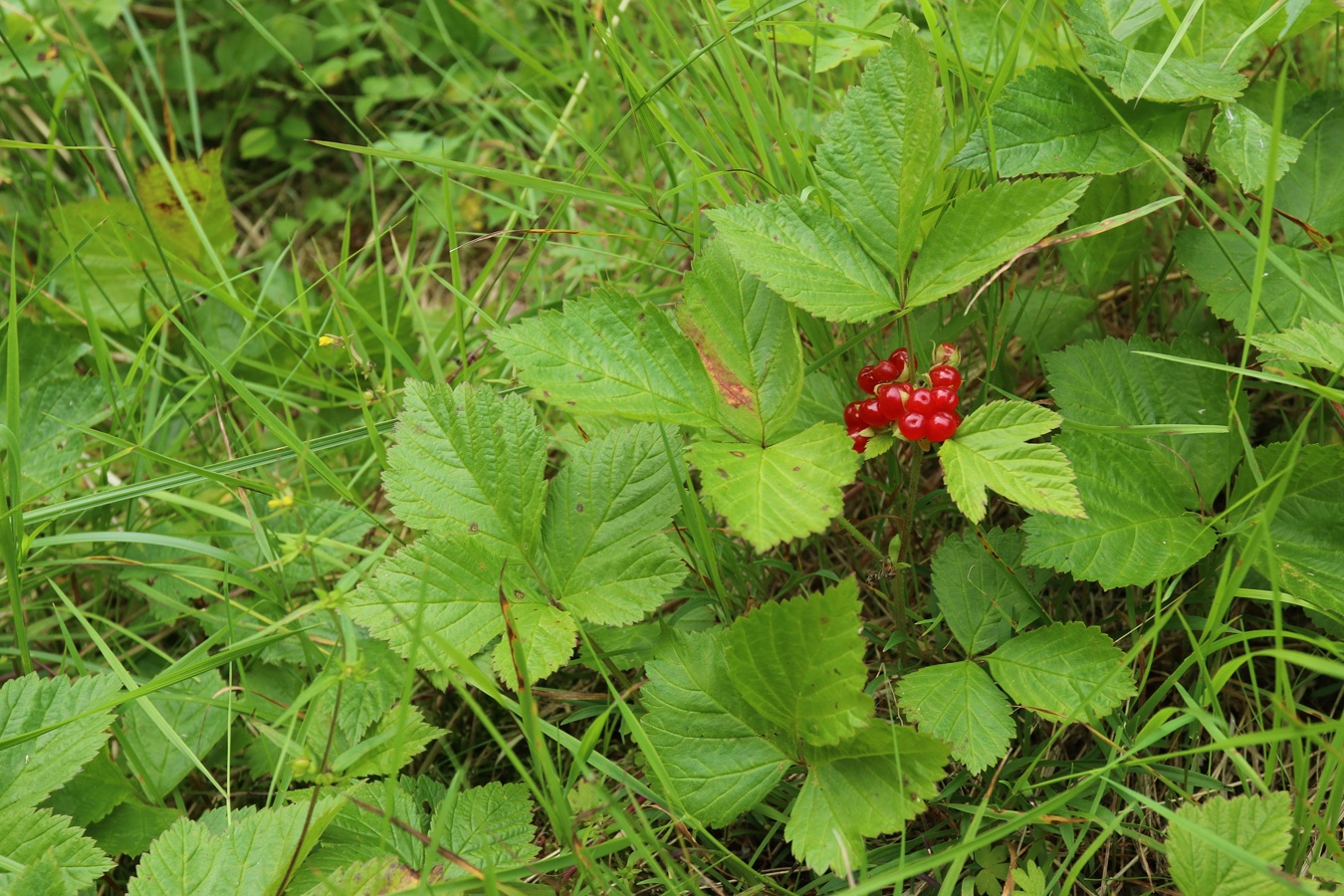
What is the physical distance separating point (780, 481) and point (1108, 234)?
1.02 meters

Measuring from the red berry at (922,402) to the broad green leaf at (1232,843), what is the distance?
0.66 meters

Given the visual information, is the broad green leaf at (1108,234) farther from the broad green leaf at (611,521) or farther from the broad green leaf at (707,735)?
the broad green leaf at (707,735)

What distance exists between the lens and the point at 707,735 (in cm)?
160

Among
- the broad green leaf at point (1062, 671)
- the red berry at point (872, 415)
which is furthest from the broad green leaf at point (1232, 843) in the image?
the red berry at point (872, 415)

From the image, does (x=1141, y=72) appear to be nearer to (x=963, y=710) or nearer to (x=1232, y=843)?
(x=963, y=710)

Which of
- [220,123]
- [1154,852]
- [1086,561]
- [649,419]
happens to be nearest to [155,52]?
[220,123]

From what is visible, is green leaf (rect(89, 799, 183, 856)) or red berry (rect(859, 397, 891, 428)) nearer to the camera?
red berry (rect(859, 397, 891, 428))

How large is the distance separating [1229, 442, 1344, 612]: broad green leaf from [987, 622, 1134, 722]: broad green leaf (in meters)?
0.29

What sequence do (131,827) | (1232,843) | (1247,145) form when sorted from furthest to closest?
(131,827)
(1247,145)
(1232,843)

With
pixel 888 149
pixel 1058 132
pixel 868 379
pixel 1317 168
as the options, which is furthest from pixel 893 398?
pixel 1317 168

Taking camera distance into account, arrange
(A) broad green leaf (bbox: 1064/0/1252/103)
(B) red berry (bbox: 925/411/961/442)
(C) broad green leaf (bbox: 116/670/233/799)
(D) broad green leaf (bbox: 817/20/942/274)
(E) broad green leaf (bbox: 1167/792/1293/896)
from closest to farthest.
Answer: (E) broad green leaf (bbox: 1167/792/1293/896) < (B) red berry (bbox: 925/411/961/442) < (D) broad green leaf (bbox: 817/20/942/274) < (A) broad green leaf (bbox: 1064/0/1252/103) < (C) broad green leaf (bbox: 116/670/233/799)

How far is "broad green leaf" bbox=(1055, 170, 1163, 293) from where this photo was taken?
198 cm

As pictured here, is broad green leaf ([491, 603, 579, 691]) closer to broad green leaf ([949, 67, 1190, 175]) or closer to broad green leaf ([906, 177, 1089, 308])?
broad green leaf ([906, 177, 1089, 308])

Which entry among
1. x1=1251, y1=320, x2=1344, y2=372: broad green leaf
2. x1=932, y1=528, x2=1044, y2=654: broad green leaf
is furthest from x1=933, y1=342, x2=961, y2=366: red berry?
x1=1251, y1=320, x2=1344, y2=372: broad green leaf
